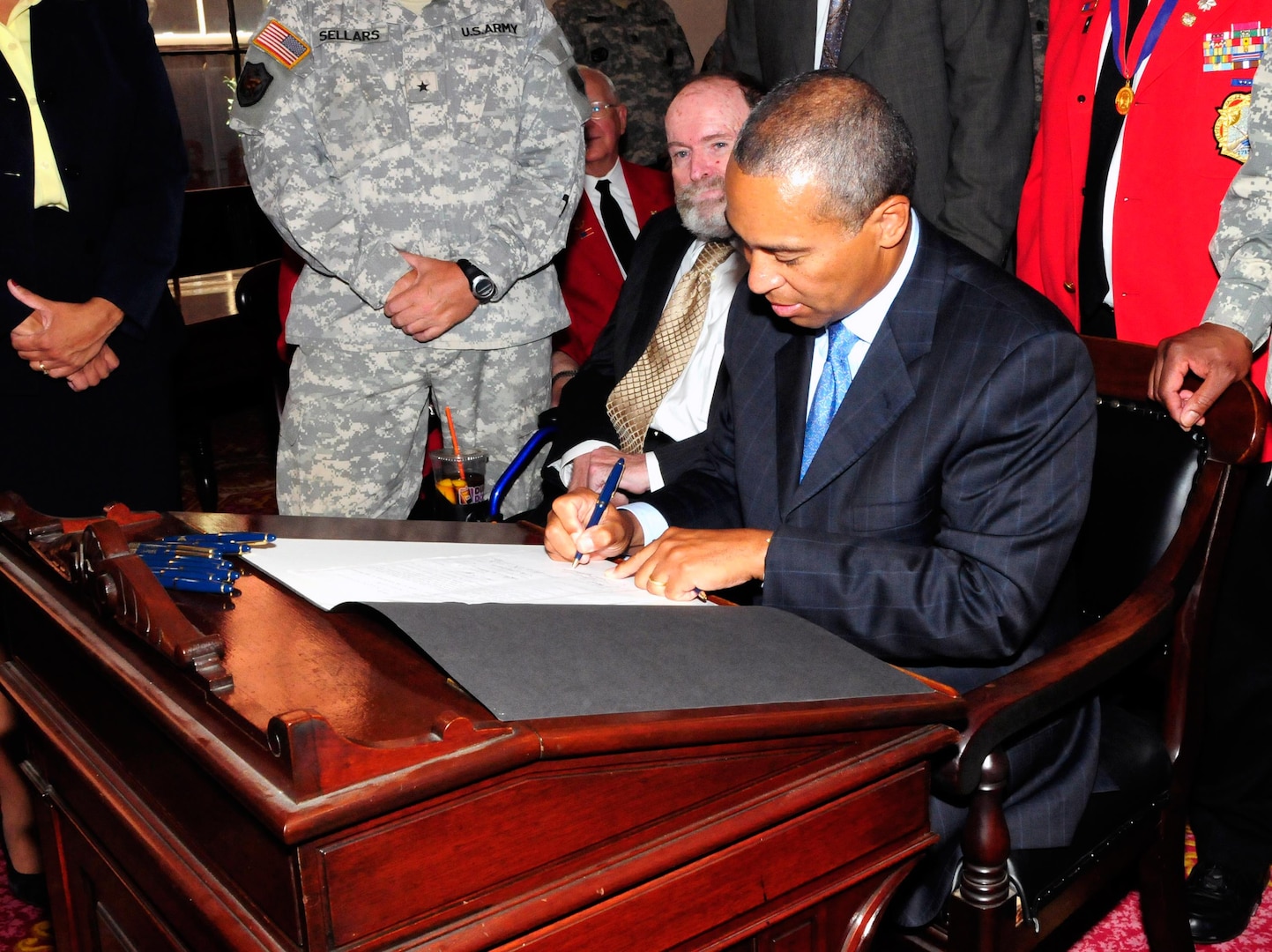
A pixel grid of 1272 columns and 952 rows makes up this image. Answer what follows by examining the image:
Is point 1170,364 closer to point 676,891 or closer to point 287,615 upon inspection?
point 676,891

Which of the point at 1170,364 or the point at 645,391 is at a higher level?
the point at 1170,364

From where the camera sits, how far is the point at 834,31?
2557 millimetres

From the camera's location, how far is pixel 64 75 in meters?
2.18

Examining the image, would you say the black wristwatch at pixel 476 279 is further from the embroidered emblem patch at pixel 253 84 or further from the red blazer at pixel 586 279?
the red blazer at pixel 586 279

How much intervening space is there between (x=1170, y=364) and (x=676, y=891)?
105 cm

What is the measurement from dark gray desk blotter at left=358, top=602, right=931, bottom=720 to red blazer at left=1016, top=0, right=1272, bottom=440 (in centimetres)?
133

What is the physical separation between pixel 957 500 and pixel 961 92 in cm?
133

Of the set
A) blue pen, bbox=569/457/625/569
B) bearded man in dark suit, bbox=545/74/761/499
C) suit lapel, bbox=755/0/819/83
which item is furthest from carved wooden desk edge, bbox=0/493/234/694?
suit lapel, bbox=755/0/819/83

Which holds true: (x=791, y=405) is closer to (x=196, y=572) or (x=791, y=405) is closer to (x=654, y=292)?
(x=196, y=572)

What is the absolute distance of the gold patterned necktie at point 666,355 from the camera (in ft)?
8.61

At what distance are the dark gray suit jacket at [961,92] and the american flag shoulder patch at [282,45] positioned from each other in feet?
3.78

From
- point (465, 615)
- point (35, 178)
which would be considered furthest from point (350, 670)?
point (35, 178)

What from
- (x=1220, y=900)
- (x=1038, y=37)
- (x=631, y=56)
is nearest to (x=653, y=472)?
Result: (x=1220, y=900)

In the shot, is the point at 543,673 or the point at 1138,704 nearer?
the point at 543,673
